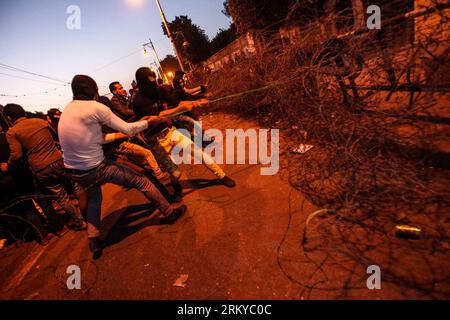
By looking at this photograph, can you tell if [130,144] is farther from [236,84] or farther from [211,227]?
[236,84]

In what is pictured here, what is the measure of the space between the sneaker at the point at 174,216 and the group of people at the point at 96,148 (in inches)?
0.5

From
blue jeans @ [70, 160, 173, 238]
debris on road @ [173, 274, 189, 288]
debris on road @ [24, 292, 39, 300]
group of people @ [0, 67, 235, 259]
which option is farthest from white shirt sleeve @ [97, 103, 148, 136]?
debris on road @ [24, 292, 39, 300]

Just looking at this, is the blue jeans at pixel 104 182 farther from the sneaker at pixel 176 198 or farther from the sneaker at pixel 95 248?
the sneaker at pixel 176 198

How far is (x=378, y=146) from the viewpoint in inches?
120

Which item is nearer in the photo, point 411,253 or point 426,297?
point 426,297

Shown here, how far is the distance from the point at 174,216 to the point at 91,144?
1380 mm

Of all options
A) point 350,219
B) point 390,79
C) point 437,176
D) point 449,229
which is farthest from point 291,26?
point 449,229

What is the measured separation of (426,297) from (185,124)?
4788mm

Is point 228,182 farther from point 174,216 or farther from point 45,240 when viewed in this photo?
point 45,240

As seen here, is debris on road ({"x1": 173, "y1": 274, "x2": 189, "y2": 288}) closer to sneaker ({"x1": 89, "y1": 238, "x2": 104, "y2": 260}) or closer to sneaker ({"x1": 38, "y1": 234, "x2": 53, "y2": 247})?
sneaker ({"x1": 89, "y1": 238, "x2": 104, "y2": 260})

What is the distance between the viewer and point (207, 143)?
5871 mm

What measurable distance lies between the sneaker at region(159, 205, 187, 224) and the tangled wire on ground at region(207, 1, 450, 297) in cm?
158

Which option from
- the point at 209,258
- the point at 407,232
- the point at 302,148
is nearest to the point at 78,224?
the point at 209,258
